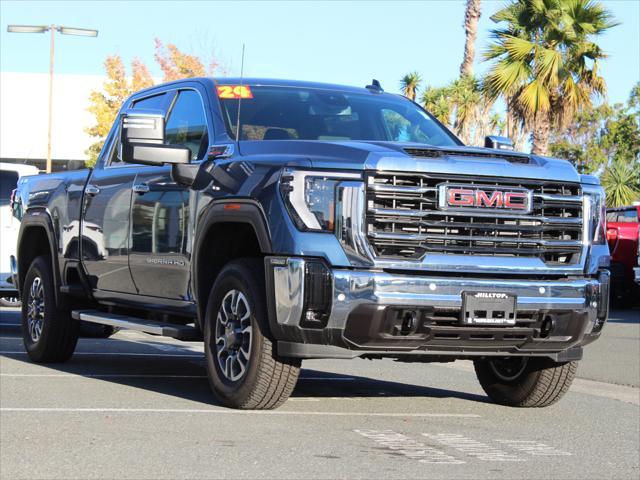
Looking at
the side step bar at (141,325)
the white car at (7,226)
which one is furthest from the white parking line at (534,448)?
the white car at (7,226)

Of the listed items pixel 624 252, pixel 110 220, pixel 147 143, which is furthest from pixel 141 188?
pixel 624 252

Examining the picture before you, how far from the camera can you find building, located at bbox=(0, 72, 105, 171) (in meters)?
51.3

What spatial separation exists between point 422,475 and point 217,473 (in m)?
0.97

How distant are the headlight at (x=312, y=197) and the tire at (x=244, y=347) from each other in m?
0.56

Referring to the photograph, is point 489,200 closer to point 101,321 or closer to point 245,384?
point 245,384

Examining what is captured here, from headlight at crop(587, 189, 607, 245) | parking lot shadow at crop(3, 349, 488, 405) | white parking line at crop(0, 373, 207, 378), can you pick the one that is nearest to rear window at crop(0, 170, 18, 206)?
parking lot shadow at crop(3, 349, 488, 405)

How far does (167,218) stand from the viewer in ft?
27.9

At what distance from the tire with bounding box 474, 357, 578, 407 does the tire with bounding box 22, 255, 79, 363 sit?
355 centimetres

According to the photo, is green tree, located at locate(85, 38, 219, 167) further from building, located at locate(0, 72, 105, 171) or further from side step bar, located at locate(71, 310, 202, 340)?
side step bar, located at locate(71, 310, 202, 340)

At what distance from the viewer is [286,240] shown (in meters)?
6.97

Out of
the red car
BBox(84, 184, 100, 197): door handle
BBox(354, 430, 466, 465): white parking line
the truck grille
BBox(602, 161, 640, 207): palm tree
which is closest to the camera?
BBox(354, 430, 466, 465): white parking line

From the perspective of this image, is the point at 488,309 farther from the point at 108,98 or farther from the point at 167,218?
the point at 108,98

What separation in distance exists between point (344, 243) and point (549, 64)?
21902 mm

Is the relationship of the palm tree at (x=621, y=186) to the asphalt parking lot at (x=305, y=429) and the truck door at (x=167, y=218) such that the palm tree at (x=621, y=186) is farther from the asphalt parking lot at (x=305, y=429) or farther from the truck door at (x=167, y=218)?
the truck door at (x=167, y=218)
